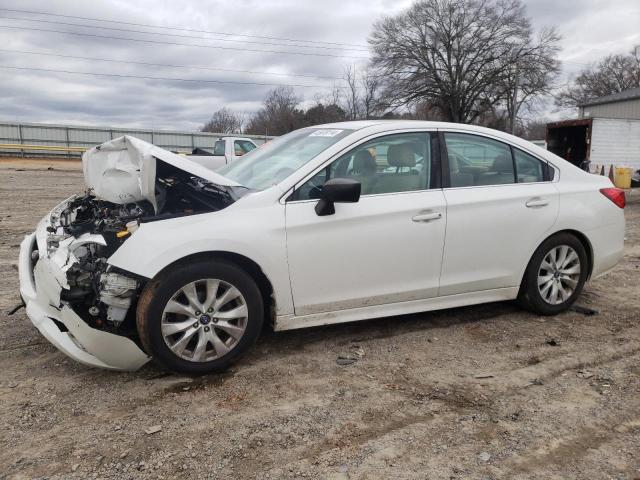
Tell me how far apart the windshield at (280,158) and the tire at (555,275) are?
1.99 m

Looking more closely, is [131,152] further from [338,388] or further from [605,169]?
[605,169]

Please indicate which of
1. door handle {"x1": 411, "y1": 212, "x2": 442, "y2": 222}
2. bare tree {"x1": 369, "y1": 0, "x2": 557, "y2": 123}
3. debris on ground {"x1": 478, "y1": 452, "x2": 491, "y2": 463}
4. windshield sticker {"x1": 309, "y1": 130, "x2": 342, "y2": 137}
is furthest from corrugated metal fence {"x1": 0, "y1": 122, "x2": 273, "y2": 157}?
debris on ground {"x1": 478, "y1": 452, "x2": 491, "y2": 463}

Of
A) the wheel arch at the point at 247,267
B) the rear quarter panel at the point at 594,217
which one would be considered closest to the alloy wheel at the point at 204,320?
the wheel arch at the point at 247,267

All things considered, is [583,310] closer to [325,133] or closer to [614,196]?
[614,196]

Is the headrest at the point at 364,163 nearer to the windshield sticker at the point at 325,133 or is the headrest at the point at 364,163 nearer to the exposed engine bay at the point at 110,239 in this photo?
the windshield sticker at the point at 325,133

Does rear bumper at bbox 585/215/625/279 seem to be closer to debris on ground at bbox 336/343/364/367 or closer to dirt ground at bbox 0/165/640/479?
dirt ground at bbox 0/165/640/479

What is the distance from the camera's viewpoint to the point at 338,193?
341 centimetres

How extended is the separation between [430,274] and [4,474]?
114 inches

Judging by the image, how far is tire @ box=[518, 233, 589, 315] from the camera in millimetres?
4445

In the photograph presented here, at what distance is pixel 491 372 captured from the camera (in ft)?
11.6

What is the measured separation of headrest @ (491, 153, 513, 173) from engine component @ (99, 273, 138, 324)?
2967 mm

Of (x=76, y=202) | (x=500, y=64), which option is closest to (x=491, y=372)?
(x=76, y=202)

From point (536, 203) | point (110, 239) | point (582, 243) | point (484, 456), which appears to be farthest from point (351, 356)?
point (582, 243)

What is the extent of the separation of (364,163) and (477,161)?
1.05 metres
